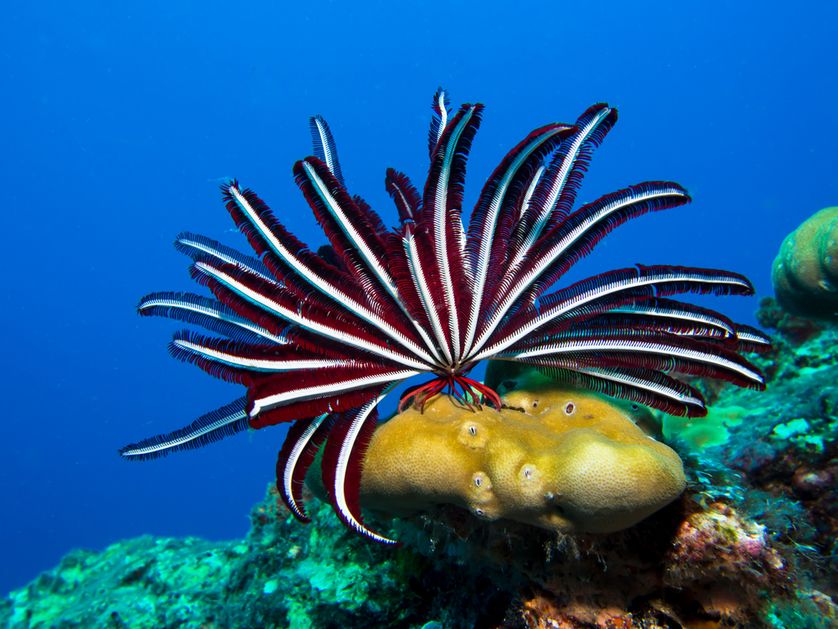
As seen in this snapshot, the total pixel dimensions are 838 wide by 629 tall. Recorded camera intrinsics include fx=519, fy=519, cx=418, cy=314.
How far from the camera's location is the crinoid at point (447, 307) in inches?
167

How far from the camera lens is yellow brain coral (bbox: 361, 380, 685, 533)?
3.45 metres

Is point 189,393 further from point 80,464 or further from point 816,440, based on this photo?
point 816,440

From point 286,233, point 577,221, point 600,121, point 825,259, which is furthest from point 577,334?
point 825,259

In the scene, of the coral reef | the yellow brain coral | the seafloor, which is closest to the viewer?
the yellow brain coral

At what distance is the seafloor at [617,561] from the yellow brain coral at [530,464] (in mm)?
497

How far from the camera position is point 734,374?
4.45 m

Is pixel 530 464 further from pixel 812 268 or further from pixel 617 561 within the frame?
pixel 812 268

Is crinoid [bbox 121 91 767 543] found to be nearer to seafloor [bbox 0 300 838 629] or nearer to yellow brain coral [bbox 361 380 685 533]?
yellow brain coral [bbox 361 380 685 533]

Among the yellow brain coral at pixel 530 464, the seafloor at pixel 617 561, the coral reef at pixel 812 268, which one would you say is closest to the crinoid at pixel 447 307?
the yellow brain coral at pixel 530 464

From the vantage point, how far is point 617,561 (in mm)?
4117

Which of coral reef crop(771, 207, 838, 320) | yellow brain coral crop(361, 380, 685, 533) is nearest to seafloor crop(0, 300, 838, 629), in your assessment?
yellow brain coral crop(361, 380, 685, 533)

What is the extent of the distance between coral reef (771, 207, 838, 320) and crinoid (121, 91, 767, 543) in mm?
4159

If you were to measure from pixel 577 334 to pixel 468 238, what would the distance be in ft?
4.02

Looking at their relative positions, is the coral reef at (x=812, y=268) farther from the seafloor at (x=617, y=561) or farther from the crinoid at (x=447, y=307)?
the crinoid at (x=447, y=307)
